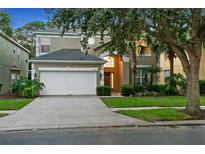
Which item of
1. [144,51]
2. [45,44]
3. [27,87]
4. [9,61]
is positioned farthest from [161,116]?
[9,61]

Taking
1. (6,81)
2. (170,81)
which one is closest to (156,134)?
(170,81)

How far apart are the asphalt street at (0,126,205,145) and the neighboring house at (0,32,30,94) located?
1961cm

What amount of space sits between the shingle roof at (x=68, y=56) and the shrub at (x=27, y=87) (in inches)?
84.9

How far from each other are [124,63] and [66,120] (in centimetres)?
1833

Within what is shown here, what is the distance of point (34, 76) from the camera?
85.6 feet

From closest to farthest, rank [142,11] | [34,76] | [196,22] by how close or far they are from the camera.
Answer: [142,11], [196,22], [34,76]

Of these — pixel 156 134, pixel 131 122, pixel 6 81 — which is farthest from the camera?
pixel 6 81

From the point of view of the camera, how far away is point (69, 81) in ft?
86.8

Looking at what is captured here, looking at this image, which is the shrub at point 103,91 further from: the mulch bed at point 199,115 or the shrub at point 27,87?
the mulch bed at point 199,115

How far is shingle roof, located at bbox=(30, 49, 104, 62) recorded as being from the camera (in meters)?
26.4

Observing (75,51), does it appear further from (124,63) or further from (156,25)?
(156,25)

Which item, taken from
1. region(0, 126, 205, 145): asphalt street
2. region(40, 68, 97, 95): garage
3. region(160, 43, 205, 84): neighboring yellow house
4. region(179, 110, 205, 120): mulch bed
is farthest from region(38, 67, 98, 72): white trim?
region(0, 126, 205, 145): asphalt street

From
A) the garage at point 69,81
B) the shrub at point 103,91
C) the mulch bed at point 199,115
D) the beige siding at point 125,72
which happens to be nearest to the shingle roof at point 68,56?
the garage at point 69,81

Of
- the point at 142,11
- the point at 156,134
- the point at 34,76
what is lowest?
the point at 156,134
